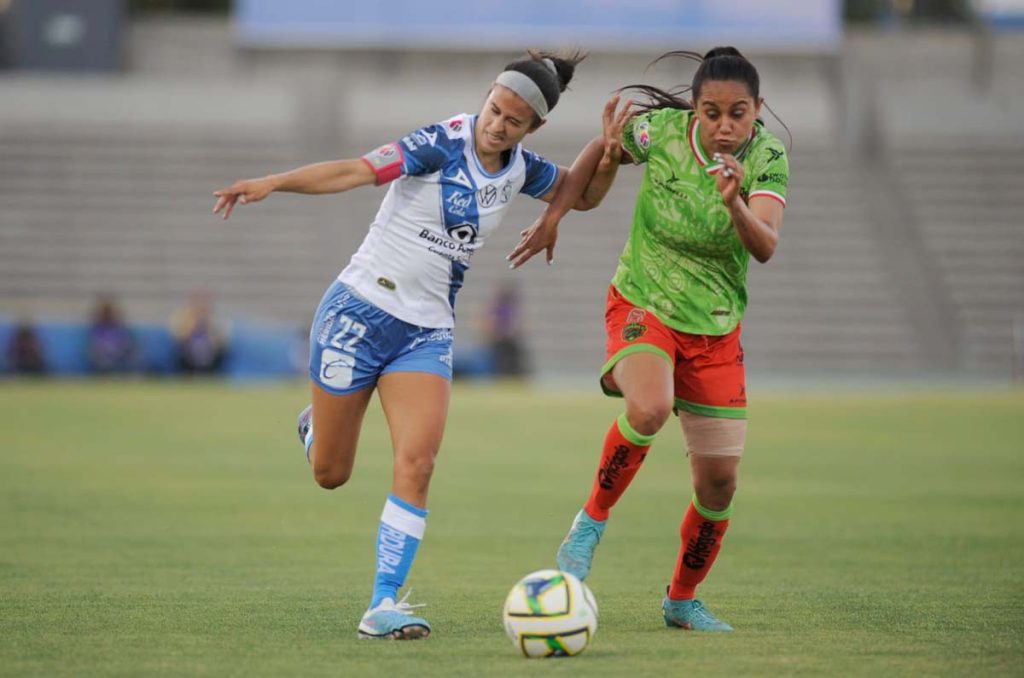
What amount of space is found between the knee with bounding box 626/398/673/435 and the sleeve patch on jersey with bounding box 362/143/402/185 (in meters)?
1.45

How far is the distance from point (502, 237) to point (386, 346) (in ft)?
89.1

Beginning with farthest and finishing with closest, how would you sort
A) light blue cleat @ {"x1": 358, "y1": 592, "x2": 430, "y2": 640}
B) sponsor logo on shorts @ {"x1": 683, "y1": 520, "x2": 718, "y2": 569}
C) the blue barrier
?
the blue barrier < sponsor logo on shorts @ {"x1": 683, "y1": 520, "x2": 718, "y2": 569} < light blue cleat @ {"x1": 358, "y1": 592, "x2": 430, "y2": 640}

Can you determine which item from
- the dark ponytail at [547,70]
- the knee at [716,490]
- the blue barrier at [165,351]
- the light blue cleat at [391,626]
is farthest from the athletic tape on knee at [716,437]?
the blue barrier at [165,351]

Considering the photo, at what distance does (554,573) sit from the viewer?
6.41 m

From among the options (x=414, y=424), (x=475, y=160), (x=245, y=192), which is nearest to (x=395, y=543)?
(x=414, y=424)

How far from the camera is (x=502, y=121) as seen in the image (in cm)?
687

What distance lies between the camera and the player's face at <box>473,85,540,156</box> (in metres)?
6.87

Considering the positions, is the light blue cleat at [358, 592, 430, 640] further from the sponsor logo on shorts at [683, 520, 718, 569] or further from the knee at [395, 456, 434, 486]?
the sponsor logo on shorts at [683, 520, 718, 569]

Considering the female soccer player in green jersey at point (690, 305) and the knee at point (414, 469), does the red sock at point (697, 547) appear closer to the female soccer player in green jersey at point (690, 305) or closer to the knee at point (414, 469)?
the female soccer player in green jersey at point (690, 305)

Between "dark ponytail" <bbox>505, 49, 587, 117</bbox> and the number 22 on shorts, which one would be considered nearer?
"dark ponytail" <bbox>505, 49, 587, 117</bbox>

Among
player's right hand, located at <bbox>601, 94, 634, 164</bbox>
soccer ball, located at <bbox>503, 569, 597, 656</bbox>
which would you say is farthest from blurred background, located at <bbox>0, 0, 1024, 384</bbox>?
soccer ball, located at <bbox>503, 569, 597, 656</bbox>

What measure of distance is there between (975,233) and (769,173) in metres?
29.9

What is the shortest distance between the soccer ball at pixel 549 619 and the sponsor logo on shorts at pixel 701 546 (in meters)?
1.00

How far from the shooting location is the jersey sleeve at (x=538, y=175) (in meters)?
7.43
